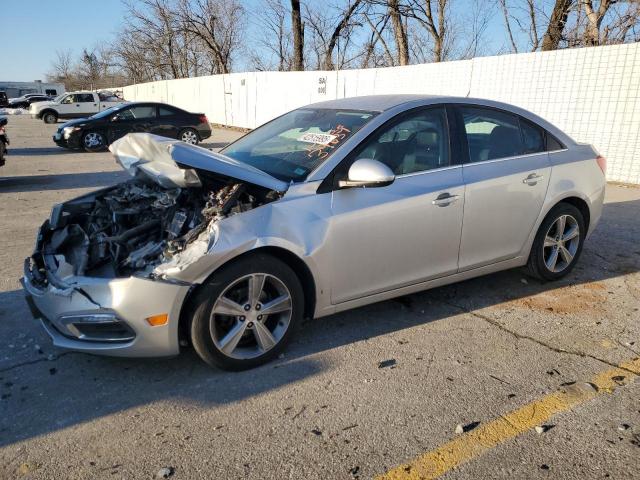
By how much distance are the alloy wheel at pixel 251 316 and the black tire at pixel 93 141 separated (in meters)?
14.0

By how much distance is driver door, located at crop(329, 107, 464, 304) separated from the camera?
3.31 metres

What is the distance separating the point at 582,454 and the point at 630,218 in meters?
Result: 5.64

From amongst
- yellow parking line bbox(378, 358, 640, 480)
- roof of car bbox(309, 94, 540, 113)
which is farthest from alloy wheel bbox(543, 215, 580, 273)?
yellow parking line bbox(378, 358, 640, 480)

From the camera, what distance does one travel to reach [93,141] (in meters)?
15.2

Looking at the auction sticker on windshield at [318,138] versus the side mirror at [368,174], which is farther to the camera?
the auction sticker on windshield at [318,138]

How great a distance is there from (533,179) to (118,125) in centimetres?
1384

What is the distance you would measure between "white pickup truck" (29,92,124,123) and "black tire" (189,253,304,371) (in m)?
28.8

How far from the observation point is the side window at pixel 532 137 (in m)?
4.34

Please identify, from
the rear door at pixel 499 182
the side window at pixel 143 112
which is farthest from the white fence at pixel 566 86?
the rear door at pixel 499 182

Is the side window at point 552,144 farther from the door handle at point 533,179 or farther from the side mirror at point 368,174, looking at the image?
the side mirror at point 368,174

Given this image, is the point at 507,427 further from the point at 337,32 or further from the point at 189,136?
the point at 337,32

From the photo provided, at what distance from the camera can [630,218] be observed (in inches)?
275

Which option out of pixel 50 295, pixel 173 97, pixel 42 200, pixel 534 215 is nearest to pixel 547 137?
pixel 534 215

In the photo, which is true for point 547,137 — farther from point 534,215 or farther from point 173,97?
point 173,97
